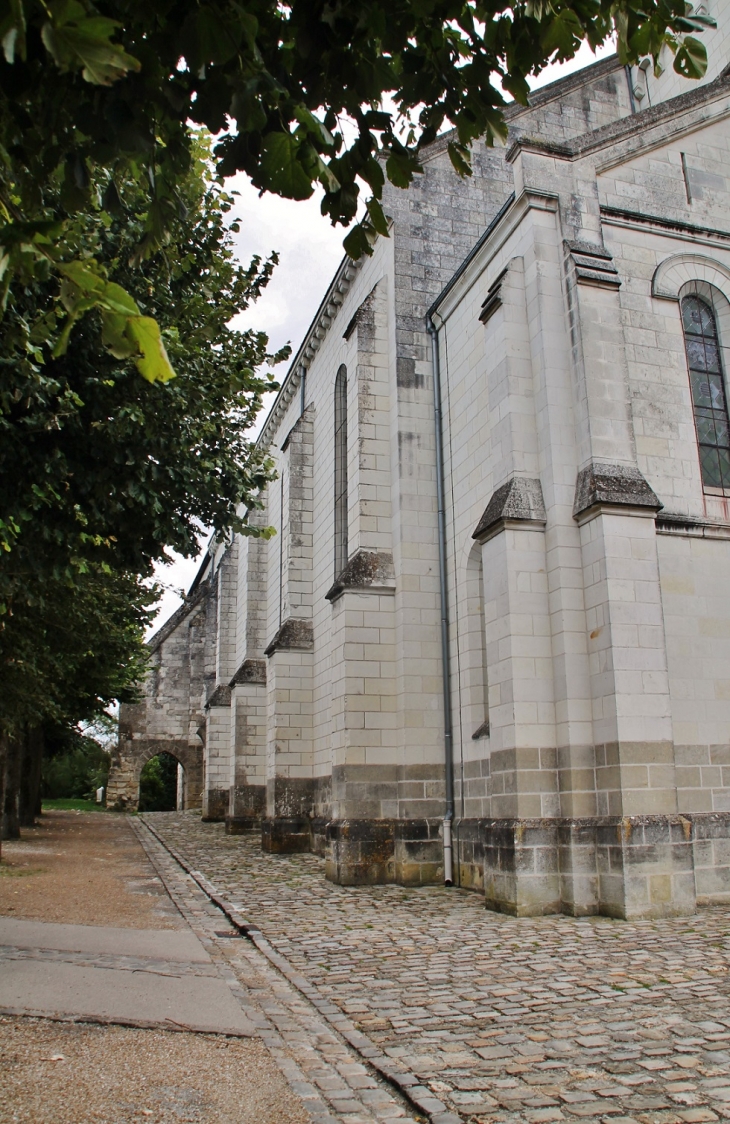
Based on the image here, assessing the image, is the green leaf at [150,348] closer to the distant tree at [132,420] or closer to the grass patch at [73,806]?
the distant tree at [132,420]

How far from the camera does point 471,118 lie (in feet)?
11.3

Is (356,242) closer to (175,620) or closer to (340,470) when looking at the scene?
(340,470)

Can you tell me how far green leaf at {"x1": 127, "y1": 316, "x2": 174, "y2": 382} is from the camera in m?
2.36

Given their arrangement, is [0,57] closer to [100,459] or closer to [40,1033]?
[40,1033]

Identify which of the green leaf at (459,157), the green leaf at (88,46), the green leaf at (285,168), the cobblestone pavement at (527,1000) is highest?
the green leaf at (459,157)

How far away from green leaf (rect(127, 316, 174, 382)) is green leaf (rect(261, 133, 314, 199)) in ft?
2.68

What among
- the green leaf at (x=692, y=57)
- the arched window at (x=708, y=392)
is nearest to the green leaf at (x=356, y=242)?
the green leaf at (x=692, y=57)

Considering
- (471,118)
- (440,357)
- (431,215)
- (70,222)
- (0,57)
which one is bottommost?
(0,57)

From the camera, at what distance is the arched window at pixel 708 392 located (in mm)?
11641

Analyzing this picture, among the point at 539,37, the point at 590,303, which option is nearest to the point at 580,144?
the point at 590,303

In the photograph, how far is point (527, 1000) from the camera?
20.2 ft

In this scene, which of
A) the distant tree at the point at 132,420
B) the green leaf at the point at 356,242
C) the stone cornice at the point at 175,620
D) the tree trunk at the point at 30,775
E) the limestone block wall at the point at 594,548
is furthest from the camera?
the stone cornice at the point at 175,620

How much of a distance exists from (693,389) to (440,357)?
4241 millimetres

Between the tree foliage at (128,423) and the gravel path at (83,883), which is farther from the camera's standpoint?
the gravel path at (83,883)
